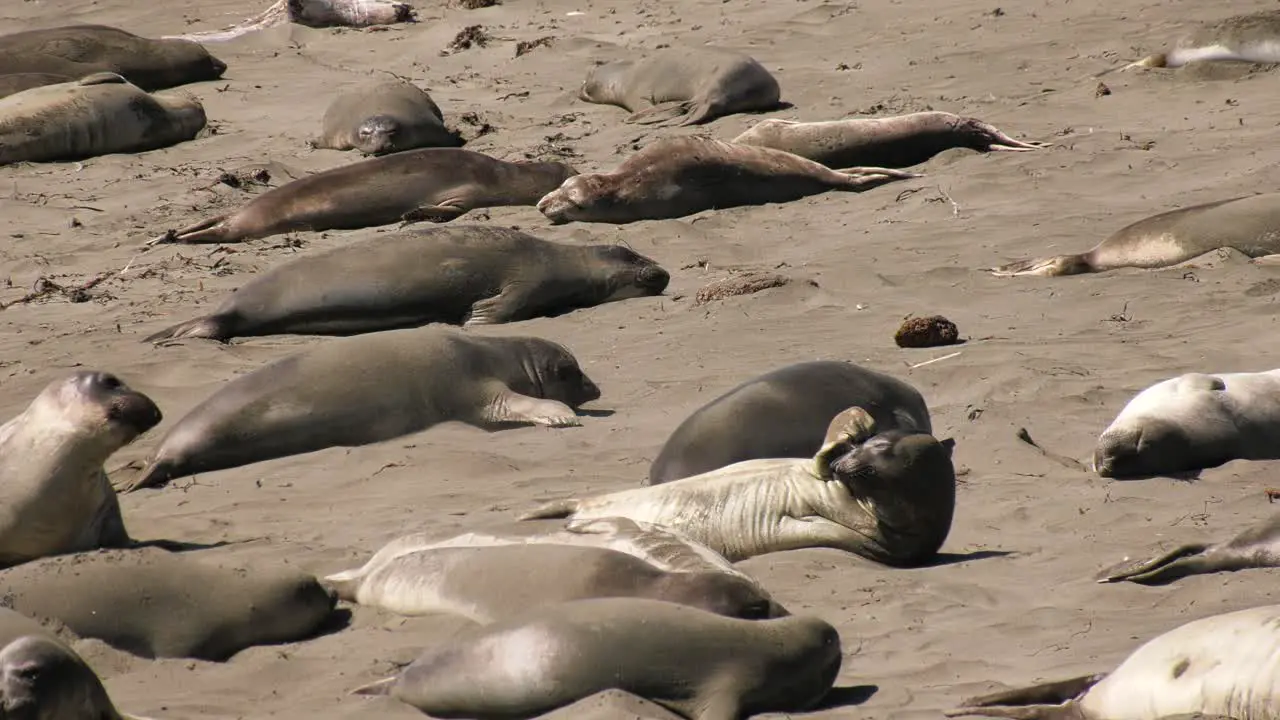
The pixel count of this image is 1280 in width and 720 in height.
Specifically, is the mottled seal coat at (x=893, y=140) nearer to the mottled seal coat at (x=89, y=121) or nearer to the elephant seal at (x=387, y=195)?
the elephant seal at (x=387, y=195)

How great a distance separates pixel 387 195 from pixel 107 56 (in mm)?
4213

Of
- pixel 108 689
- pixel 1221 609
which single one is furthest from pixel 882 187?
pixel 108 689

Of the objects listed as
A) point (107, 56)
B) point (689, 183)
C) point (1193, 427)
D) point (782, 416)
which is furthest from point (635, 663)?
point (107, 56)

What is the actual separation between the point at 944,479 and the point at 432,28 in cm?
1017

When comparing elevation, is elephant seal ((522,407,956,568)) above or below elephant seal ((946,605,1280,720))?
below

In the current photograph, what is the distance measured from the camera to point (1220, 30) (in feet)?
33.8

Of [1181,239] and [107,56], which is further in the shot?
[107,56]

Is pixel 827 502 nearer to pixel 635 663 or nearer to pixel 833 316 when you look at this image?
pixel 635 663

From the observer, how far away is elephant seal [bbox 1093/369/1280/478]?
5.23 metres

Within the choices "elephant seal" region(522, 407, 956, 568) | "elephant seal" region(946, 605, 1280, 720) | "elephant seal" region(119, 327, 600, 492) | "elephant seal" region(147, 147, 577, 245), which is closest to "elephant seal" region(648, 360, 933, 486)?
"elephant seal" region(522, 407, 956, 568)

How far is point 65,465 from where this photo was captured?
4.70 meters

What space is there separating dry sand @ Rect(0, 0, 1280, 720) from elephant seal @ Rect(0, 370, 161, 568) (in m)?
0.33

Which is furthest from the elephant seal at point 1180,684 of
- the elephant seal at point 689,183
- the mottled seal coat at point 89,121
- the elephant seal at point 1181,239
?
the mottled seal coat at point 89,121

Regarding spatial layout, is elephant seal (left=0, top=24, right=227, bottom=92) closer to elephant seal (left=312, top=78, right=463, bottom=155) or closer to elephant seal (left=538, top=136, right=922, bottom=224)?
elephant seal (left=312, top=78, right=463, bottom=155)
